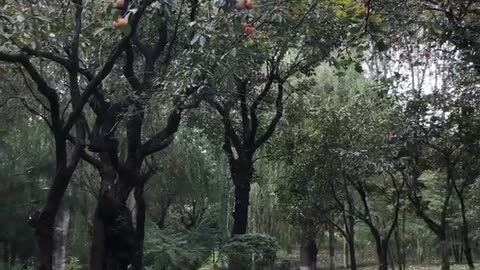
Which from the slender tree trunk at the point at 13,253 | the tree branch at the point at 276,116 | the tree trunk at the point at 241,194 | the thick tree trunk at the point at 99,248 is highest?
the tree branch at the point at 276,116

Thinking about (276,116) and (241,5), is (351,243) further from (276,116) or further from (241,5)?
(241,5)

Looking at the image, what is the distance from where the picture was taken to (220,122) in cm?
1374

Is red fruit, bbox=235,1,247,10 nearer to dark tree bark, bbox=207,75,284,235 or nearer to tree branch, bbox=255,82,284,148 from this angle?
dark tree bark, bbox=207,75,284,235

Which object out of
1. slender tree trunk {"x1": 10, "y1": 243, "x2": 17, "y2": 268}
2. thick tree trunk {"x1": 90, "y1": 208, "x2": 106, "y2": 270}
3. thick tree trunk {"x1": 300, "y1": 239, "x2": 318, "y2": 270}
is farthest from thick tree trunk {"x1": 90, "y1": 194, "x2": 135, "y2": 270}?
thick tree trunk {"x1": 300, "y1": 239, "x2": 318, "y2": 270}

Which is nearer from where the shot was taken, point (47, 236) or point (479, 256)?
point (47, 236)

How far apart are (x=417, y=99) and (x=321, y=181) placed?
3.44 meters

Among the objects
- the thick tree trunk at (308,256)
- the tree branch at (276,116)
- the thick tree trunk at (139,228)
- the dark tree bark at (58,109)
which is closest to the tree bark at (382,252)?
the thick tree trunk at (308,256)

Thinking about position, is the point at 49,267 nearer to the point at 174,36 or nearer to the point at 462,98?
the point at 174,36

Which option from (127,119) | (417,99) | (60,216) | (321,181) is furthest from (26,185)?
(417,99)

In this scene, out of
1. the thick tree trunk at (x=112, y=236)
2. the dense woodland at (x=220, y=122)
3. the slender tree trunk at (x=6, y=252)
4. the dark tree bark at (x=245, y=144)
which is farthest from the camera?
the slender tree trunk at (x=6, y=252)

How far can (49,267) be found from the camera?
27.5 feet

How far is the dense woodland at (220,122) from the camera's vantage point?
775 cm

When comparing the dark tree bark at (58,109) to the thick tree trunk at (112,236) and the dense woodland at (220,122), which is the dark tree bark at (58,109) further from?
the thick tree trunk at (112,236)

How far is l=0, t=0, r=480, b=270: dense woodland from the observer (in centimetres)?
775
